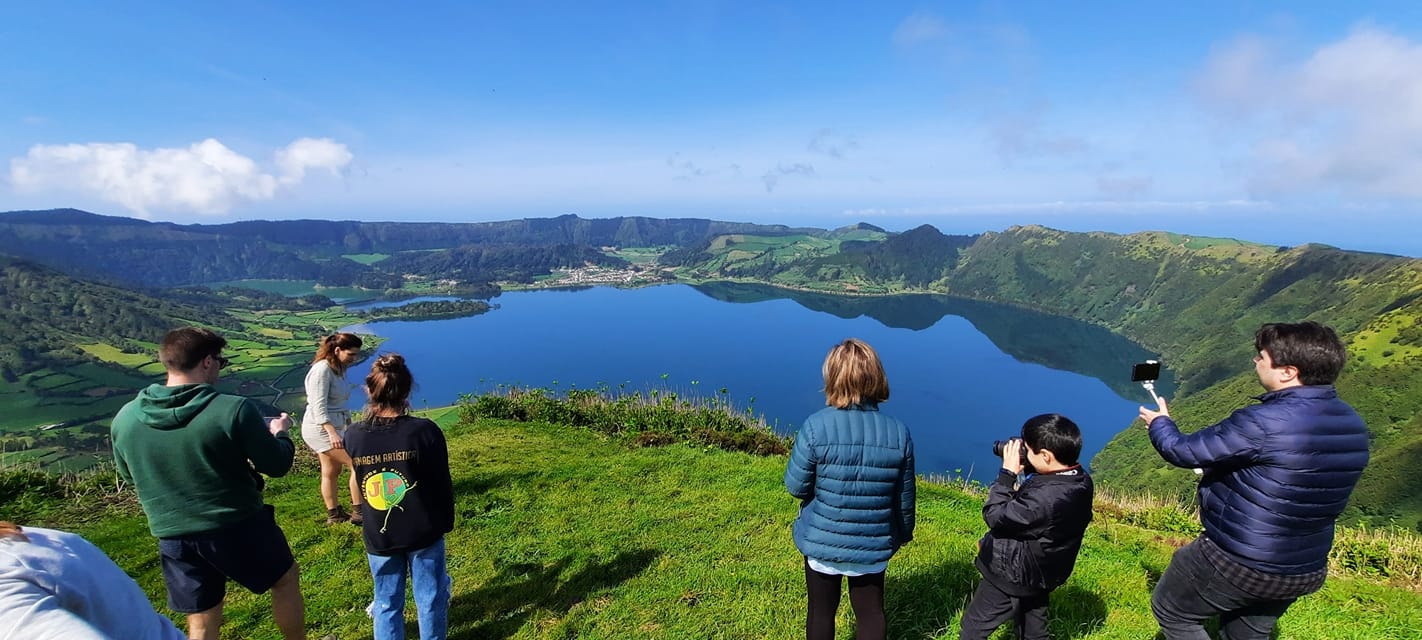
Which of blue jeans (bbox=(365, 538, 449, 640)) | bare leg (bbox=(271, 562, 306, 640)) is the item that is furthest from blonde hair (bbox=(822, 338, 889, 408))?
bare leg (bbox=(271, 562, 306, 640))

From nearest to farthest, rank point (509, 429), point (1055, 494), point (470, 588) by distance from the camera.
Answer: point (1055, 494)
point (470, 588)
point (509, 429)

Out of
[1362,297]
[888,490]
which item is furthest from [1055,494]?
[1362,297]

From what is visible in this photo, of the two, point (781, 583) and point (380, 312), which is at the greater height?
point (781, 583)

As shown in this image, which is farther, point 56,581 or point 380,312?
point 380,312

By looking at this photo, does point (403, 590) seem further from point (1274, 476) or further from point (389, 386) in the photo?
point (1274, 476)

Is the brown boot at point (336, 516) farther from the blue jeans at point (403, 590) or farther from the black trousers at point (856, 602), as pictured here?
the black trousers at point (856, 602)

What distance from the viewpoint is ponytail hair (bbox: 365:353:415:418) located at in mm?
3483

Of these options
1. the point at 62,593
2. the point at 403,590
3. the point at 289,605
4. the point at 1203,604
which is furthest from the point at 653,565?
the point at 62,593

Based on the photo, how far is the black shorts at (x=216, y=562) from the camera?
3.22 meters

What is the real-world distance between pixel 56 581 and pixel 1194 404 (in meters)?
103

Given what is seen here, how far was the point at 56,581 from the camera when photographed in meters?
1.58

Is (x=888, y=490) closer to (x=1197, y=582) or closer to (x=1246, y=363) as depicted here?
(x=1197, y=582)

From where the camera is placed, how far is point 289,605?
3.65 meters

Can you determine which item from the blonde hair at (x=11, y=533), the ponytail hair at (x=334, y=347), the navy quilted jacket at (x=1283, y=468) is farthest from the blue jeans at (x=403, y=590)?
the navy quilted jacket at (x=1283, y=468)
